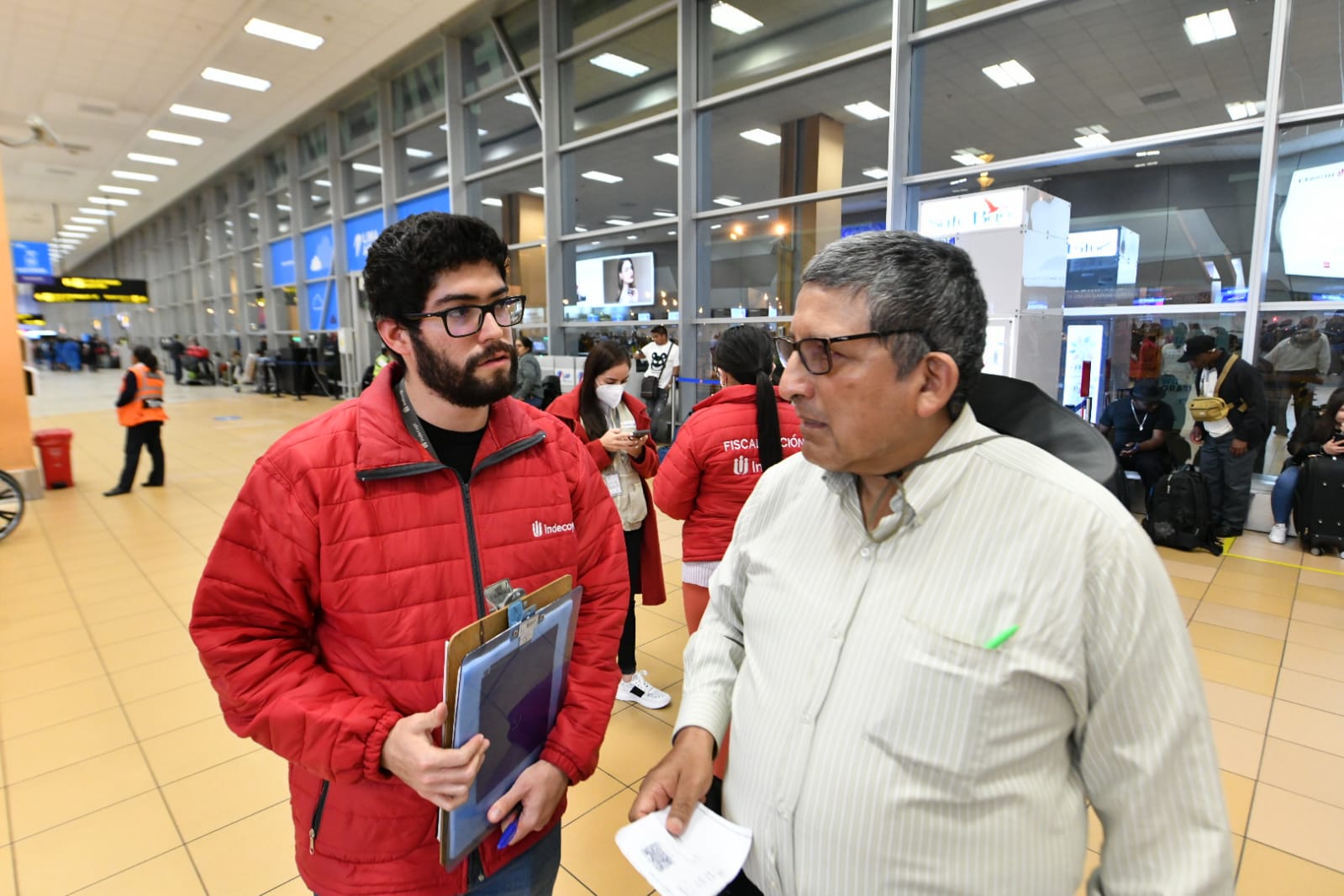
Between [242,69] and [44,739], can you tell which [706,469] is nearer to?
[44,739]

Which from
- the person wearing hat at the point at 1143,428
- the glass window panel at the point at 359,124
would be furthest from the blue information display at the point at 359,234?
the person wearing hat at the point at 1143,428

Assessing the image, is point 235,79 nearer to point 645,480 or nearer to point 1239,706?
point 645,480

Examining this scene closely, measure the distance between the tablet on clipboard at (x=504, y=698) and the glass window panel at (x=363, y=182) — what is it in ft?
46.7

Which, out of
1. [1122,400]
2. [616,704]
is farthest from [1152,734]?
[1122,400]

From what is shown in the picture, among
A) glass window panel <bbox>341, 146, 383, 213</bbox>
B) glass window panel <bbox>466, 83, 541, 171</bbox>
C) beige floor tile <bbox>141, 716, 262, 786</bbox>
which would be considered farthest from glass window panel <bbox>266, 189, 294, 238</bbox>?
beige floor tile <bbox>141, 716, 262, 786</bbox>

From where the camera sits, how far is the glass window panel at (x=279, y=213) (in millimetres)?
16953

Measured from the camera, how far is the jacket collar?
111 centimetres

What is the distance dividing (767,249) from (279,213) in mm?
15150

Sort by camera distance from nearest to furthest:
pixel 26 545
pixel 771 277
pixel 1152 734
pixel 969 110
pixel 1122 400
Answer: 1. pixel 1152 734
2. pixel 26 545
3. pixel 1122 400
4. pixel 969 110
5. pixel 771 277

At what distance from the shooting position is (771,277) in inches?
301

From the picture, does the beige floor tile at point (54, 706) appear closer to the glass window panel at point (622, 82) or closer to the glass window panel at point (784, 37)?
the glass window panel at point (784, 37)

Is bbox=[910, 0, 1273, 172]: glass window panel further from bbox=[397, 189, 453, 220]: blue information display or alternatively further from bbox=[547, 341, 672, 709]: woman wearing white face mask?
bbox=[397, 189, 453, 220]: blue information display

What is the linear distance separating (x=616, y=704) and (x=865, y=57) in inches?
249

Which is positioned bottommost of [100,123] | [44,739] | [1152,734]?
[44,739]
